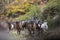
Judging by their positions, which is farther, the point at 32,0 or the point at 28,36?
the point at 32,0

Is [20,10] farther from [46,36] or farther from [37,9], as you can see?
[46,36]

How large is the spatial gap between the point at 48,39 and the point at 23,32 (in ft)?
2.21

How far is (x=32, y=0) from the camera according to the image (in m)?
5.32

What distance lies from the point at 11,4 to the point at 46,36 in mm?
1883

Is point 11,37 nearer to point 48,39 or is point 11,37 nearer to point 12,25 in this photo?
point 12,25

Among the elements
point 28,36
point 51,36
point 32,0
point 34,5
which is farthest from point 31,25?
point 32,0

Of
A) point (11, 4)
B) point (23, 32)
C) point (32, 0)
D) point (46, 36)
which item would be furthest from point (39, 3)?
point (46, 36)

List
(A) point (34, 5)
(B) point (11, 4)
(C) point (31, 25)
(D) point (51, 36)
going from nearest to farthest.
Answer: (D) point (51, 36) < (C) point (31, 25) < (A) point (34, 5) < (B) point (11, 4)

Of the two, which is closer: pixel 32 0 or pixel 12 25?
pixel 12 25

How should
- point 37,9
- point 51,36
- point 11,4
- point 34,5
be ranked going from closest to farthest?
point 51,36 → point 37,9 → point 34,5 → point 11,4

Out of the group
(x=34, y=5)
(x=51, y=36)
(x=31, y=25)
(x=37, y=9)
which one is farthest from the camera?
(x=34, y=5)

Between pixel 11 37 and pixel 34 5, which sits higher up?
pixel 34 5

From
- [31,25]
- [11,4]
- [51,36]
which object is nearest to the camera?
[51,36]

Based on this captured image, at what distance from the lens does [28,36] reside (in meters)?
4.21
